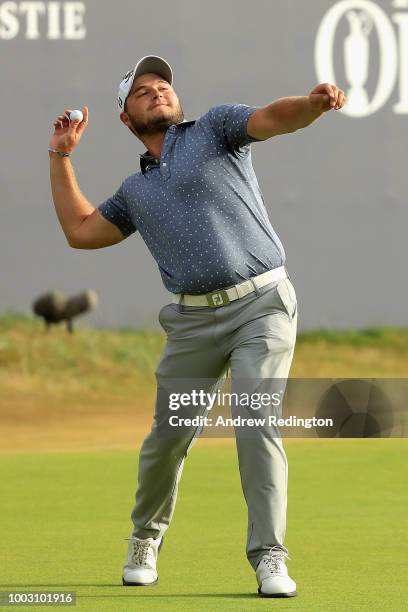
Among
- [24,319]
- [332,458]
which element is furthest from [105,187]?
[332,458]

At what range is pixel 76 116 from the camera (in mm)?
5316

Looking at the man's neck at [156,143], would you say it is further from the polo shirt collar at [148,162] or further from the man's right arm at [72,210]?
the man's right arm at [72,210]

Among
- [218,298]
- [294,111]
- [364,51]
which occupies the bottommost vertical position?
[218,298]

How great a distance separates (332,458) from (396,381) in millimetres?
7260

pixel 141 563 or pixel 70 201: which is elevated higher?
pixel 70 201

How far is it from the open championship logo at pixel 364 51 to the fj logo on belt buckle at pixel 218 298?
1098 cm

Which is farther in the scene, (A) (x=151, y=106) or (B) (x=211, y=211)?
(A) (x=151, y=106)

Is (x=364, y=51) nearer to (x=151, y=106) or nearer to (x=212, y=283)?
(x=151, y=106)

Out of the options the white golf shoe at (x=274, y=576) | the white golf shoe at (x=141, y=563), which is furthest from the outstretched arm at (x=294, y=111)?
the white golf shoe at (x=141, y=563)

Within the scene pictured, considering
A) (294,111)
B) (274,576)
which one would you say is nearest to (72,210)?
(294,111)

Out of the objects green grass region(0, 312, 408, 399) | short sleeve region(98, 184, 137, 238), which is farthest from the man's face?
green grass region(0, 312, 408, 399)

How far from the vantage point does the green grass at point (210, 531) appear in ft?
15.1

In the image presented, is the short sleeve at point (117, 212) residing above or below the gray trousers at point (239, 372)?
above

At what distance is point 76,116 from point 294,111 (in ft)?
4.12
